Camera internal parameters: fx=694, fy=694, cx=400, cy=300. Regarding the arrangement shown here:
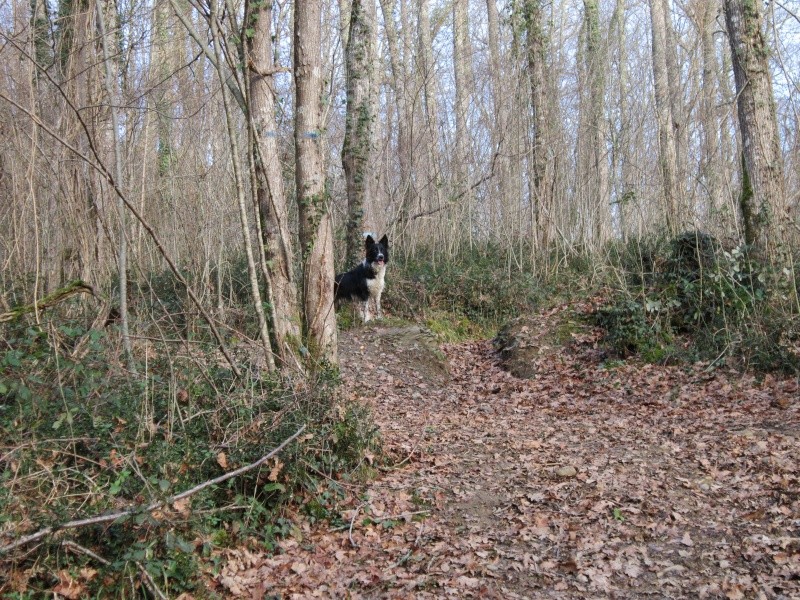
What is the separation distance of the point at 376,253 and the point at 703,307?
474cm

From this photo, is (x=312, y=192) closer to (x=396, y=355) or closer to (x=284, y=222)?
(x=284, y=222)

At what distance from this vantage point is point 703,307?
30.0 feet

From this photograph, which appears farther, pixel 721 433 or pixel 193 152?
pixel 193 152

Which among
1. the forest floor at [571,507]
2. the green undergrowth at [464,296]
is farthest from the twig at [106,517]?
the green undergrowth at [464,296]

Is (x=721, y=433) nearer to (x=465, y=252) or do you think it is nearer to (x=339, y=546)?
(x=339, y=546)

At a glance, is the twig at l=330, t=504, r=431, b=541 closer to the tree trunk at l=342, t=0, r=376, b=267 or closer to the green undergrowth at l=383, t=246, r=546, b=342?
the green undergrowth at l=383, t=246, r=546, b=342

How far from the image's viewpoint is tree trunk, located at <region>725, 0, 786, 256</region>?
8695 mm

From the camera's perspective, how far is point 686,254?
387 inches

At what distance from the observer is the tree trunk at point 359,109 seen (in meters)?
11.3

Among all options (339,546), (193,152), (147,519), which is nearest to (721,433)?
(339,546)

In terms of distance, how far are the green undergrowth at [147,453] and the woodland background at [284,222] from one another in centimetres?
2

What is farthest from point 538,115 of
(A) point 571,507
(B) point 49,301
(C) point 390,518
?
(B) point 49,301

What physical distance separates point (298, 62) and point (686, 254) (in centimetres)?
633

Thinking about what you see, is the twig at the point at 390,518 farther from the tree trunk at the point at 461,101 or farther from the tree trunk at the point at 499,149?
the tree trunk at the point at 499,149
